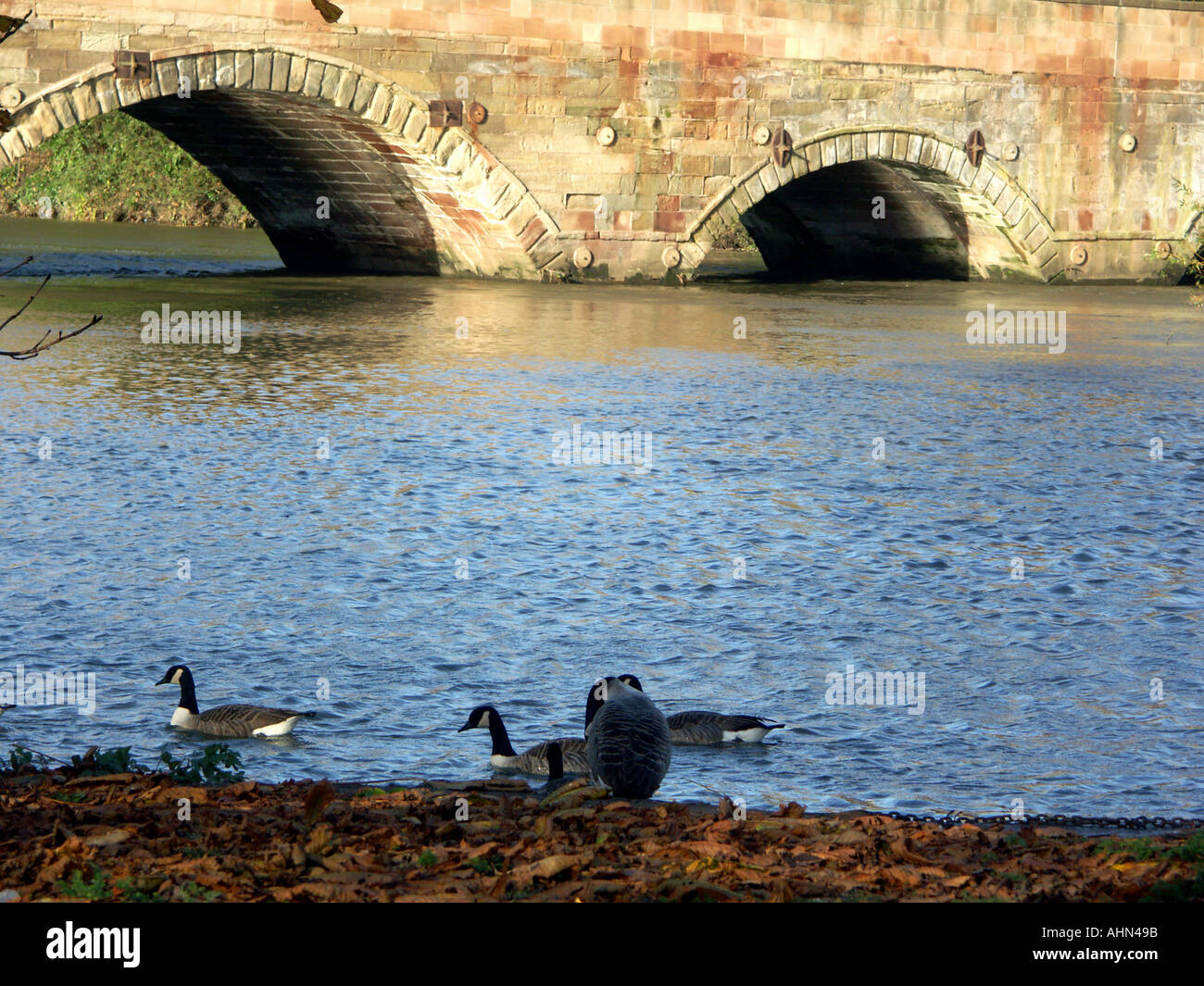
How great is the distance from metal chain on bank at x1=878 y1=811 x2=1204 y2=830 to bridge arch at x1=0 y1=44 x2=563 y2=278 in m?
18.4

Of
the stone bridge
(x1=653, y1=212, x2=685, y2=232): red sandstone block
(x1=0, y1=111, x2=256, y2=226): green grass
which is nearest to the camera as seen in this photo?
the stone bridge

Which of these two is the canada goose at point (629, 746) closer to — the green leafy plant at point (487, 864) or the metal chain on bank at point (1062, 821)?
the metal chain on bank at point (1062, 821)

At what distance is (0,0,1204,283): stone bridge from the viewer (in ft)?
76.9

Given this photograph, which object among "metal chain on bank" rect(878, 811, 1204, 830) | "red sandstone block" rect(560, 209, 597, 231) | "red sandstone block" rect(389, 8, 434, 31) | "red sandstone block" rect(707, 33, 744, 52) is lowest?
"metal chain on bank" rect(878, 811, 1204, 830)

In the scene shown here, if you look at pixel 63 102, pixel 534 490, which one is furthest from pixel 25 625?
pixel 63 102

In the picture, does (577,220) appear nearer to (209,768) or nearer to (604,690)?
(604,690)

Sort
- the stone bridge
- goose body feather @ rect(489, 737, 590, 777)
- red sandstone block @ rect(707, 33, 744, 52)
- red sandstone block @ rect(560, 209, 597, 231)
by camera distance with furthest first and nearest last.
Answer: red sandstone block @ rect(707, 33, 744, 52)
red sandstone block @ rect(560, 209, 597, 231)
the stone bridge
goose body feather @ rect(489, 737, 590, 777)

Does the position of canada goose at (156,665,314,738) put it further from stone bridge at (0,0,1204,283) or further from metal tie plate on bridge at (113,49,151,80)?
metal tie plate on bridge at (113,49,151,80)

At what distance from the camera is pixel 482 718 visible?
683 cm

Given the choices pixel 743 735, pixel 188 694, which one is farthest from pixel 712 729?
pixel 188 694

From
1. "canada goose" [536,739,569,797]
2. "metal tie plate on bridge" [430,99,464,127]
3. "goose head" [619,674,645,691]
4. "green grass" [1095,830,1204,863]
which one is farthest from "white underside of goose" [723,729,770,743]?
"metal tie plate on bridge" [430,99,464,127]

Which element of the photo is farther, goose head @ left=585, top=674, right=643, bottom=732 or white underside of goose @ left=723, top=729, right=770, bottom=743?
white underside of goose @ left=723, top=729, right=770, bottom=743

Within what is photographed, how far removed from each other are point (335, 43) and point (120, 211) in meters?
28.3

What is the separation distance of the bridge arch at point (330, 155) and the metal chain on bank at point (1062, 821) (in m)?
18.4
